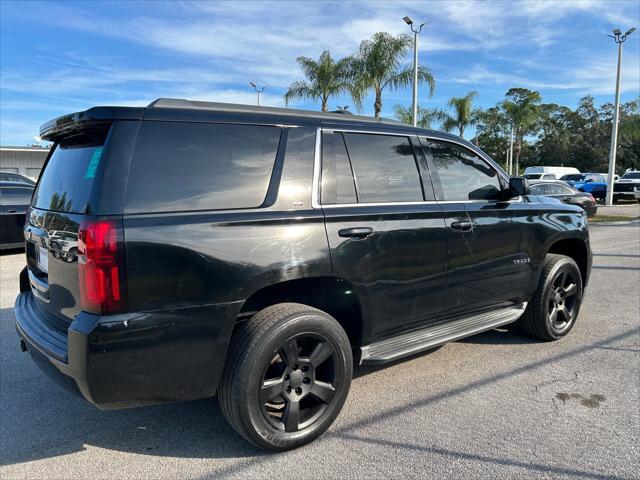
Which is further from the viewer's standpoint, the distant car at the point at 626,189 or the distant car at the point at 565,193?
the distant car at the point at 626,189

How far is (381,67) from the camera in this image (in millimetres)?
23969

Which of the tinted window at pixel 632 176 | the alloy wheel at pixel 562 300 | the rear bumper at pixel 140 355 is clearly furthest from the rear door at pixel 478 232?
the tinted window at pixel 632 176

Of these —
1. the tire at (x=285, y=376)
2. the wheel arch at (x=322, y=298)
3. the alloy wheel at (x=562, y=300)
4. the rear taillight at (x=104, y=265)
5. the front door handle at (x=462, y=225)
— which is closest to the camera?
the rear taillight at (x=104, y=265)

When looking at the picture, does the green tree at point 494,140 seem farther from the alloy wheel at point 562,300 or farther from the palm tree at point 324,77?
the alloy wheel at point 562,300

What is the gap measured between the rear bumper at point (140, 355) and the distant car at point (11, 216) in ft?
28.4

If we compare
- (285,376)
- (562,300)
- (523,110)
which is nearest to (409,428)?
(285,376)

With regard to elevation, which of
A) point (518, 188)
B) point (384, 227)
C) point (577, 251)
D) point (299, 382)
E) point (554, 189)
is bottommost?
point (299, 382)

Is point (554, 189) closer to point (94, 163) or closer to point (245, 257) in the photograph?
point (245, 257)

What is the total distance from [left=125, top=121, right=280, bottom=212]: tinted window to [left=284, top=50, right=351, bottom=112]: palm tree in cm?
2377

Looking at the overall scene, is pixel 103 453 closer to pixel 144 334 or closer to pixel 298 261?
pixel 144 334

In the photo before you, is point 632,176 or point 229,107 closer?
point 229,107

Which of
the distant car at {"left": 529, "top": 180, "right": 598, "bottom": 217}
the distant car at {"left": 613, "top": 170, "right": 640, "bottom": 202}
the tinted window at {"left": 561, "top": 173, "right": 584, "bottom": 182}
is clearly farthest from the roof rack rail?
the tinted window at {"left": 561, "top": 173, "right": 584, "bottom": 182}

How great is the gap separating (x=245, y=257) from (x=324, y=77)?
2541 centimetres

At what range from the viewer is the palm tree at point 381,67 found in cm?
2364
